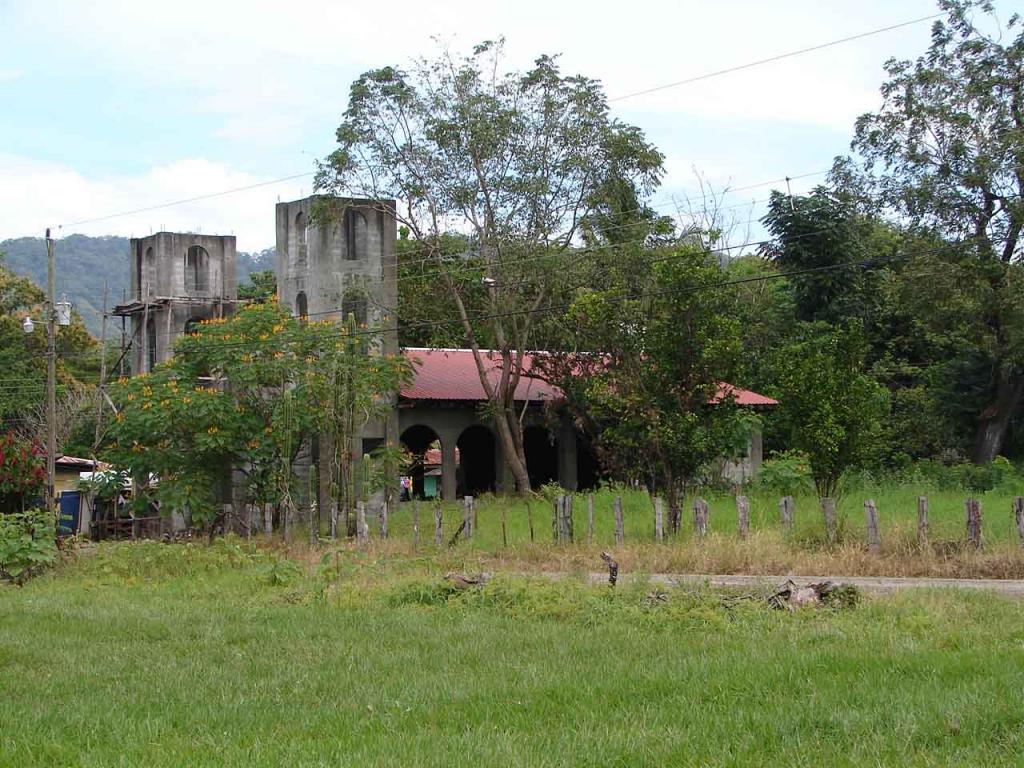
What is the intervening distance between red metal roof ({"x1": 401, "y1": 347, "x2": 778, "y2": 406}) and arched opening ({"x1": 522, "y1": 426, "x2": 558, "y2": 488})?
3896mm

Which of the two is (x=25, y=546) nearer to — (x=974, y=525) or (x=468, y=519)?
(x=468, y=519)

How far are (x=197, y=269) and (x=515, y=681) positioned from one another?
136 feet

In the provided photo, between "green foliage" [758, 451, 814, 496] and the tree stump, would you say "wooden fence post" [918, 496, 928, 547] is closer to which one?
the tree stump

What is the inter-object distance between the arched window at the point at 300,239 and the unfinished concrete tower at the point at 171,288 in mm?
9983

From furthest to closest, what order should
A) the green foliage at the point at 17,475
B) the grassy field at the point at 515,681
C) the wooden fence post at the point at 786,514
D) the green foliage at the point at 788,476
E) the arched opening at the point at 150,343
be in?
the arched opening at the point at 150,343
the green foliage at the point at 788,476
the green foliage at the point at 17,475
the wooden fence post at the point at 786,514
the grassy field at the point at 515,681

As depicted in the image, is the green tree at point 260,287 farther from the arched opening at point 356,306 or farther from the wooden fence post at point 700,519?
the wooden fence post at point 700,519

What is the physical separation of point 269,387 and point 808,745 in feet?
83.4

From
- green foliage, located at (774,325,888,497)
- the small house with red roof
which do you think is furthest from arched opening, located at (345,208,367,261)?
green foliage, located at (774,325,888,497)

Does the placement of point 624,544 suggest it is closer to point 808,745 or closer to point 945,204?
point 808,745

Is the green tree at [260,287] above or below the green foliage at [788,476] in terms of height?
above

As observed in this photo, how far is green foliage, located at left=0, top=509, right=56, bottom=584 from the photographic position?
70.2 feet

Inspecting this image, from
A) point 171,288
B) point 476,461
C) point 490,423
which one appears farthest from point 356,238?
point 476,461

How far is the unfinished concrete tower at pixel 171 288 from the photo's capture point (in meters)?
47.4

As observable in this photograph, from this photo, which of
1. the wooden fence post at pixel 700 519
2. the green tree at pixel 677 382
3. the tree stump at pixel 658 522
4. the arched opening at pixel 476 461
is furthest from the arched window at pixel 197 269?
the wooden fence post at pixel 700 519
